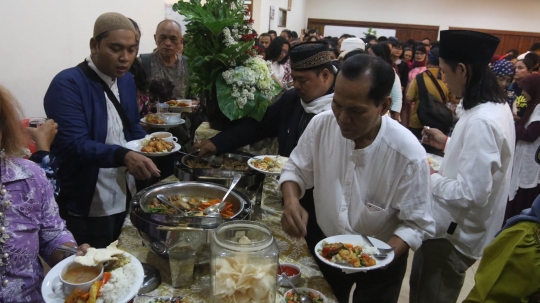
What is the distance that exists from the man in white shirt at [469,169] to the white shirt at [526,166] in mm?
1728

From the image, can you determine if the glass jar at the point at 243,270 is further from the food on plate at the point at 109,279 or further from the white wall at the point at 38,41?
the white wall at the point at 38,41

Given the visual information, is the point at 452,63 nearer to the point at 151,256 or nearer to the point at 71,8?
the point at 151,256

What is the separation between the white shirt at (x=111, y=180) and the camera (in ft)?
5.70

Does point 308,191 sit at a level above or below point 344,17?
below

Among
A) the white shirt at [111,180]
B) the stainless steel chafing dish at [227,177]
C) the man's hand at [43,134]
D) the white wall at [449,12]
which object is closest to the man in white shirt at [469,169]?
the stainless steel chafing dish at [227,177]

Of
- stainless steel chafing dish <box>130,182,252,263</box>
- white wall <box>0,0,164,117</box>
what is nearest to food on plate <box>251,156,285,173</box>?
stainless steel chafing dish <box>130,182,252,263</box>

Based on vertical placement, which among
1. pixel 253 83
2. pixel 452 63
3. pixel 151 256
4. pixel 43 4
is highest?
pixel 43 4

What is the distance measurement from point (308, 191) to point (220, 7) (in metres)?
1.01

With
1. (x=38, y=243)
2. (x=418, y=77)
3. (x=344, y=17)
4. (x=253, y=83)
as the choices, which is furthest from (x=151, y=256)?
(x=344, y=17)

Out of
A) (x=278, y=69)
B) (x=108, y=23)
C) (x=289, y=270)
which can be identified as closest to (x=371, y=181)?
(x=289, y=270)

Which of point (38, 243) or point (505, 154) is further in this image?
point (505, 154)

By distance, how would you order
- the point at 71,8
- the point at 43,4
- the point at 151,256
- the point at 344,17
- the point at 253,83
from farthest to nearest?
the point at 344,17 → the point at 71,8 → the point at 43,4 → the point at 253,83 → the point at 151,256

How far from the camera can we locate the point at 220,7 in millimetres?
1943

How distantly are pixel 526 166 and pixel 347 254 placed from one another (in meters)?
2.72
